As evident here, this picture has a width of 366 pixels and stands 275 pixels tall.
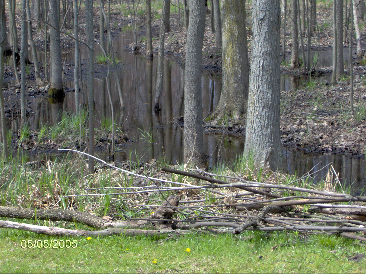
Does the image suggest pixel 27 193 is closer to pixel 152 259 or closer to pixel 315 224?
pixel 152 259

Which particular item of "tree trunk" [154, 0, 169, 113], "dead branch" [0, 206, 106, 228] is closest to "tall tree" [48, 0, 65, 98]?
"tree trunk" [154, 0, 169, 113]

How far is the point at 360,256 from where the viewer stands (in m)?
4.26

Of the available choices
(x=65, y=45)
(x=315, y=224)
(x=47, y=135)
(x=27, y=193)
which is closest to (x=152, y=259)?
(x=315, y=224)

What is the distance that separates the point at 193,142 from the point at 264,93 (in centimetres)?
236

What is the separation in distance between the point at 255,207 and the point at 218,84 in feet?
53.4

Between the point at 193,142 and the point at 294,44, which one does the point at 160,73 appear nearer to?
the point at 193,142

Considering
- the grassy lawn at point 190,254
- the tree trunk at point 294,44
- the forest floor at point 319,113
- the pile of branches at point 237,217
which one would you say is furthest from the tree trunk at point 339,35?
the grassy lawn at point 190,254

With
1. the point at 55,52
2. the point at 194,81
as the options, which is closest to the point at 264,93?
the point at 194,81

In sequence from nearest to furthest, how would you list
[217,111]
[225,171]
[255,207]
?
[255,207]
[225,171]
[217,111]

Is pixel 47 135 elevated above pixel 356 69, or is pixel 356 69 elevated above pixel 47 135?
pixel 356 69

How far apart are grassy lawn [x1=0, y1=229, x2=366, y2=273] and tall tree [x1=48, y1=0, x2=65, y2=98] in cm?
1186

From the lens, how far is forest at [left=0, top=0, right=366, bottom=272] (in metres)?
5.21

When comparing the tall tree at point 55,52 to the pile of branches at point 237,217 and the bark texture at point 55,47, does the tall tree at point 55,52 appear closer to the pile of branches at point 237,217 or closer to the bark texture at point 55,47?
the bark texture at point 55,47

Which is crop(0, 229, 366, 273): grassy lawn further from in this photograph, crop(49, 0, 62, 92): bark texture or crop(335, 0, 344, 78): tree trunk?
crop(335, 0, 344, 78): tree trunk
